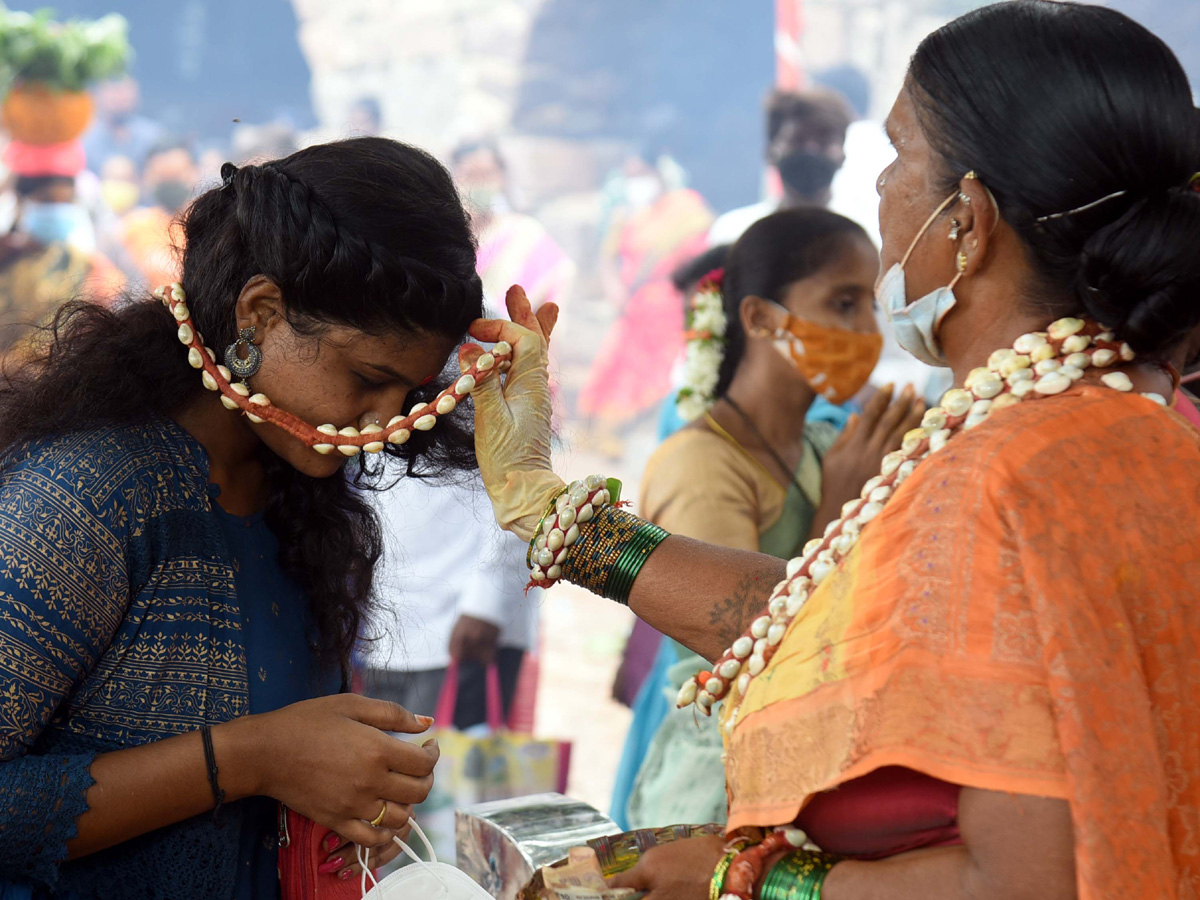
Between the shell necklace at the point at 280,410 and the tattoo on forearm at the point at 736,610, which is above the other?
the shell necklace at the point at 280,410

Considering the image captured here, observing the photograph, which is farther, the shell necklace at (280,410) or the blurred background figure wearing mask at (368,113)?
the blurred background figure wearing mask at (368,113)

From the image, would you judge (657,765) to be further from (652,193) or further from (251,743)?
(652,193)

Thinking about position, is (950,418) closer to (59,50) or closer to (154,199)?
(59,50)

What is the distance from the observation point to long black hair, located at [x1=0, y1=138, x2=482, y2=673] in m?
1.66

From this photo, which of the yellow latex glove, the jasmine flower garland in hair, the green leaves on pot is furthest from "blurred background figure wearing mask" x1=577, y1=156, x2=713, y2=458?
the yellow latex glove

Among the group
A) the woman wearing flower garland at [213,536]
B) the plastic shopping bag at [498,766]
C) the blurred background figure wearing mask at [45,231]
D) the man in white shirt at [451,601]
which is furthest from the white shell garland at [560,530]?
the blurred background figure wearing mask at [45,231]

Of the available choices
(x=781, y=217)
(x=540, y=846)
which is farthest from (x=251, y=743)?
(x=781, y=217)

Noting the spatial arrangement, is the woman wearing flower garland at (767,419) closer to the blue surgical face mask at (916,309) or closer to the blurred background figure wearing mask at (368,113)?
the blue surgical face mask at (916,309)

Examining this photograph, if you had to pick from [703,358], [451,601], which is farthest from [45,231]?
[703,358]

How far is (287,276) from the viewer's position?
66.1 inches

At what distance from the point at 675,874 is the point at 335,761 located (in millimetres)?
528

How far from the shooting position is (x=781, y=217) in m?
3.32

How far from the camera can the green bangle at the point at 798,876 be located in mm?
1368

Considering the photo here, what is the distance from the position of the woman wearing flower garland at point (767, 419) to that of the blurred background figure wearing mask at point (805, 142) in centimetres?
290
